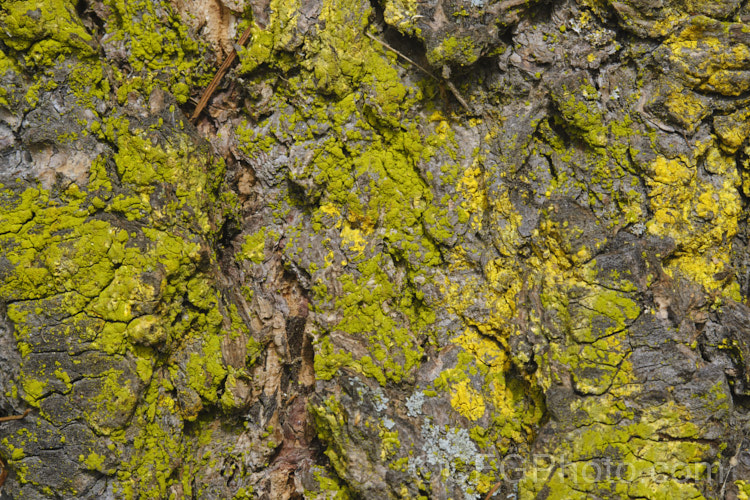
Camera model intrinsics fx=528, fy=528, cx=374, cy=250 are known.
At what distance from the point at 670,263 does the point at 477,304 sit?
98 cm

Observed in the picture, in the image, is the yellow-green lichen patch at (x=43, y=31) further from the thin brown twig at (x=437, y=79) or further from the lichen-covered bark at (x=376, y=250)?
the thin brown twig at (x=437, y=79)

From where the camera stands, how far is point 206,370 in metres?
2.79

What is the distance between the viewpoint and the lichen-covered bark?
2.53 meters

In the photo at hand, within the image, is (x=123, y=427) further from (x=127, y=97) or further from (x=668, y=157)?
(x=668, y=157)

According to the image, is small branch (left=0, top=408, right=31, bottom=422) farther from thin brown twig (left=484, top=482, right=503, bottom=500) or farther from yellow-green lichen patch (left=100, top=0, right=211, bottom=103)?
thin brown twig (left=484, top=482, right=503, bottom=500)

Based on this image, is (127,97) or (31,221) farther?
(127,97)

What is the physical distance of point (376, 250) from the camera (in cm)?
286

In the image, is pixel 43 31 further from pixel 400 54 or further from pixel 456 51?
pixel 456 51

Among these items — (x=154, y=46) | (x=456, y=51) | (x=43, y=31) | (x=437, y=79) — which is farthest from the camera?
(x=437, y=79)

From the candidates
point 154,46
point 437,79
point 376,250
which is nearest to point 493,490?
point 376,250

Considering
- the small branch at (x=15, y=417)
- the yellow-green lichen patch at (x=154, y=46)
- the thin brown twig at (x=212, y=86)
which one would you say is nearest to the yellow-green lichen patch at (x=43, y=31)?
the yellow-green lichen patch at (x=154, y=46)

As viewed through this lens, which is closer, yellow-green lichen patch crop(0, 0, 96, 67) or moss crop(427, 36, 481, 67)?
yellow-green lichen patch crop(0, 0, 96, 67)

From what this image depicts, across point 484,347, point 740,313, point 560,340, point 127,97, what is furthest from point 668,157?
point 127,97

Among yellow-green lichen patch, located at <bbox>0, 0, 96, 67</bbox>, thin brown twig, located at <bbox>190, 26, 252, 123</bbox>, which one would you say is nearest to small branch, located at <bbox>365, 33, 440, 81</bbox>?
thin brown twig, located at <bbox>190, 26, 252, 123</bbox>
